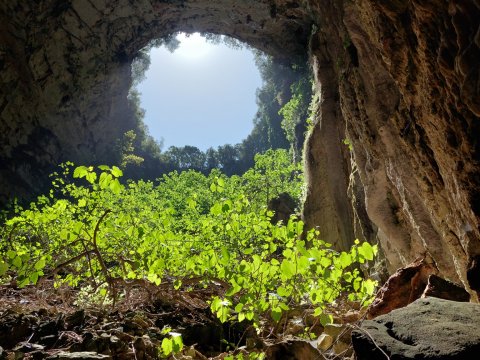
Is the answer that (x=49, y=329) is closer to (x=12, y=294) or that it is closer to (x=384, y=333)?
(x=12, y=294)

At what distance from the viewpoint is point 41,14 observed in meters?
23.6

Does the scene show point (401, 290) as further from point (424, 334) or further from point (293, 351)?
point (424, 334)

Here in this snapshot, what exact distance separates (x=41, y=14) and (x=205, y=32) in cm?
1250

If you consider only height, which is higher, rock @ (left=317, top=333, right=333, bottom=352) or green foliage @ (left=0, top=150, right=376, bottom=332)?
green foliage @ (left=0, top=150, right=376, bottom=332)

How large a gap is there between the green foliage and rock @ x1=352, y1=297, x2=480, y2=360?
914 millimetres

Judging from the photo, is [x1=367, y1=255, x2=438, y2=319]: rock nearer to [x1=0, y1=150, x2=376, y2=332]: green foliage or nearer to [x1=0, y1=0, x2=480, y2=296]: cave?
[x1=0, y1=150, x2=376, y2=332]: green foliage

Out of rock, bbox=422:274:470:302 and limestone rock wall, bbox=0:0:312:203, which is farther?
limestone rock wall, bbox=0:0:312:203

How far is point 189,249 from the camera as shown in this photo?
7617 millimetres

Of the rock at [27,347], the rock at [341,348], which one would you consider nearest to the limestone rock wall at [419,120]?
the rock at [341,348]

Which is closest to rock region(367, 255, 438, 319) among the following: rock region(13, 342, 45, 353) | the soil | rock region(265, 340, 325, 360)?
rock region(265, 340, 325, 360)

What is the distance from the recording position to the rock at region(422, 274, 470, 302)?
195 inches

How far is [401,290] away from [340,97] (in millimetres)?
6858

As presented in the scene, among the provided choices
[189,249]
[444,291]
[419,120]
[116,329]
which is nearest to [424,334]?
[444,291]

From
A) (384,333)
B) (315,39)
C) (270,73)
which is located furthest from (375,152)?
(270,73)
